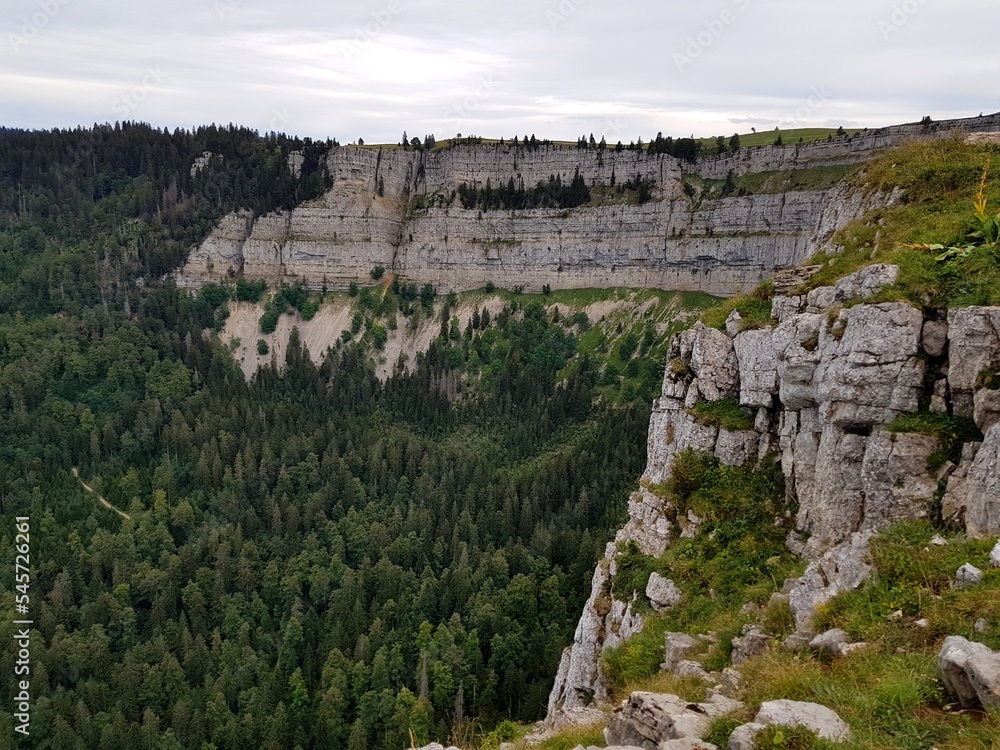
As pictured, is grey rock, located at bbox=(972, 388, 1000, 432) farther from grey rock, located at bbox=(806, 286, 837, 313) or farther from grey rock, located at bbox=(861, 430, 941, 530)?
grey rock, located at bbox=(806, 286, 837, 313)

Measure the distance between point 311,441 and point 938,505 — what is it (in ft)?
297

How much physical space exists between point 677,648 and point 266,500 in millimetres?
75211

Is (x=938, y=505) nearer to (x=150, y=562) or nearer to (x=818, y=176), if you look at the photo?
(x=150, y=562)

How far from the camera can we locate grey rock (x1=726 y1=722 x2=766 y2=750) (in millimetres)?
10148

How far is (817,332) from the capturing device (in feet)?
73.8

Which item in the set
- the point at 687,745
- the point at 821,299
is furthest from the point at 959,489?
the point at 687,745

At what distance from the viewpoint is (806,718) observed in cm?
1054

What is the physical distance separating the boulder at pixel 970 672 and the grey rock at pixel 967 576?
314 centimetres

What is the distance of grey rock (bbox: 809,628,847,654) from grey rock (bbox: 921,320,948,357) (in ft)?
33.8

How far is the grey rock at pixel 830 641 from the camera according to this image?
43.6 ft

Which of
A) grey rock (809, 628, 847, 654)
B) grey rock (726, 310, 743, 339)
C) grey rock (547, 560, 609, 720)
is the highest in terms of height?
grey rock (726, 310, 743, 339)

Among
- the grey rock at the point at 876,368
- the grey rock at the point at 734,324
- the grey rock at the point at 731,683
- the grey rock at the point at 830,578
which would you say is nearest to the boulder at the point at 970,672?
the grey rock at the point at 731,683

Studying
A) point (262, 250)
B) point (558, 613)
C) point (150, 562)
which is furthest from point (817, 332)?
point (262, 250)

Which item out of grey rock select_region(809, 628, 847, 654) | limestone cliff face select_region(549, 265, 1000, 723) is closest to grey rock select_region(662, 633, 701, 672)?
limestone cliff face select_region(549, 265, 1000, 723)
